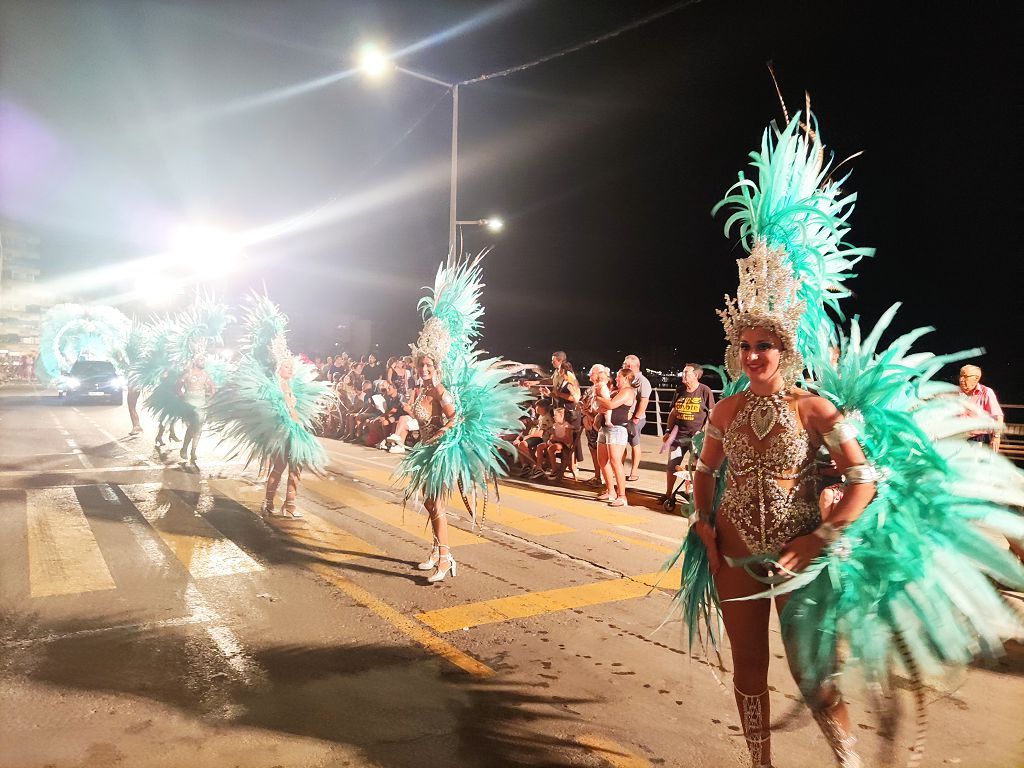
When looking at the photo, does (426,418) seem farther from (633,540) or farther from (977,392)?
(977,392)

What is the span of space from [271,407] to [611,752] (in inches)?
242

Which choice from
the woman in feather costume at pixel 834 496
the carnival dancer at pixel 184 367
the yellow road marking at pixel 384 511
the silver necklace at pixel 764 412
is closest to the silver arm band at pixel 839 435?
the woman in feather costume at pixel 834 496

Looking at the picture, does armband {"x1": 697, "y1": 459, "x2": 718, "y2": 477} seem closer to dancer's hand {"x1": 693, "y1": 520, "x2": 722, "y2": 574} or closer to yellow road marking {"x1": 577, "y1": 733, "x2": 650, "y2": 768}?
dancer's hand {"x1": 693, "y1": 520, "x2": 722, "y2": 574}

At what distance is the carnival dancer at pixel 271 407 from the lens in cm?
819

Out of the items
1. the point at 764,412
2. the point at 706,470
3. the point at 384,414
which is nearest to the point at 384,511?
the point at 706,470

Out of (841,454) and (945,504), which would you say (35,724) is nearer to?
(841,454)

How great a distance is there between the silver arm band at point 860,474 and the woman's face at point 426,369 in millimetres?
3827

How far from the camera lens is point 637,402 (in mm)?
10695

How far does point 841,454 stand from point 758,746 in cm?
127

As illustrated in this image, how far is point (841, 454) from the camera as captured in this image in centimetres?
270

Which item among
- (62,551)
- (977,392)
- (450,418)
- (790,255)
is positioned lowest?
(62,551)

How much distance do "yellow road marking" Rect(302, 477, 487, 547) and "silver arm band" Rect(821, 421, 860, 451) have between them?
16.4ft

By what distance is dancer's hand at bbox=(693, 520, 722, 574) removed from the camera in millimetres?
3000

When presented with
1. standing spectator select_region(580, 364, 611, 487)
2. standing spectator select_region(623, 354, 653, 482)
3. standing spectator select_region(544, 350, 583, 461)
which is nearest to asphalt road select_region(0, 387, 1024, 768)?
standing spectator select_region(580, 364, 611, 487)
